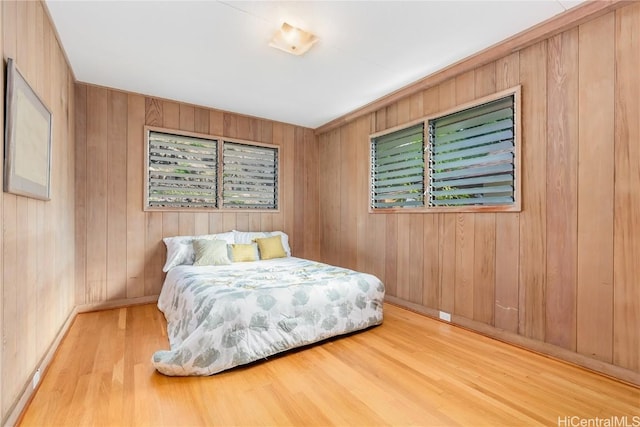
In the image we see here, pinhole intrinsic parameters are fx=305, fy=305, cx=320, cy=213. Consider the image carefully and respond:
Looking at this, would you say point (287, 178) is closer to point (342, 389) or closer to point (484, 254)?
point (484, 254)

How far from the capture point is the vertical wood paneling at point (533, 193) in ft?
7.59

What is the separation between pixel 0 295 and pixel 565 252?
3302 millimetres

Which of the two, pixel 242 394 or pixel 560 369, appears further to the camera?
pixel 560 369

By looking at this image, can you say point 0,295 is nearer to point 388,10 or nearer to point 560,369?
point 388,10

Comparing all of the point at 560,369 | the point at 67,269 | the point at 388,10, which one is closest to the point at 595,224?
the point at 560,369

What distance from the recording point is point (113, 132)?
3441mm

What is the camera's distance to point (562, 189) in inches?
86.9

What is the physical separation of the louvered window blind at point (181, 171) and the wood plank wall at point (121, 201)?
12 cm

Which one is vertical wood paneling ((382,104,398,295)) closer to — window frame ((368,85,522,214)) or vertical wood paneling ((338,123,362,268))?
window frame ((368,85,522,214))

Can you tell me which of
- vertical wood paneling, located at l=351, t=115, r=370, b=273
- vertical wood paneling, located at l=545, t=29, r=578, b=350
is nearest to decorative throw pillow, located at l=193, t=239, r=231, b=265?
vertical wood paneling, located at l=351, t=115, r=370, b=273

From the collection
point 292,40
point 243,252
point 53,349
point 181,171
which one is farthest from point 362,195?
point 53,349

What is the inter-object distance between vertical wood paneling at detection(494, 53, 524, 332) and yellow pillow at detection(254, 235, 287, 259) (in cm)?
245

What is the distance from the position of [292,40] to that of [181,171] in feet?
7.31

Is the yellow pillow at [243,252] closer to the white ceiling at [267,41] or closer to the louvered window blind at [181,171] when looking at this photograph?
the louvered window blind at [181,171]
